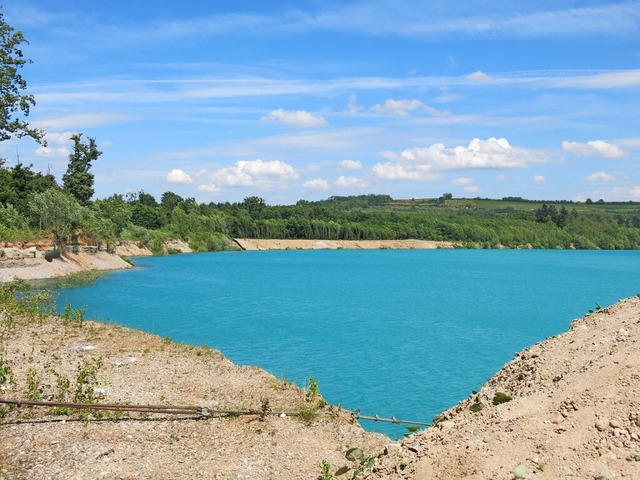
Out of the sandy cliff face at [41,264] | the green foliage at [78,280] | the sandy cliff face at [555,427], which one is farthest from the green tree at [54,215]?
the sandy cliff face at [555,427]

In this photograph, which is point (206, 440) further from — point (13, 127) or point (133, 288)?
point (133, 288)

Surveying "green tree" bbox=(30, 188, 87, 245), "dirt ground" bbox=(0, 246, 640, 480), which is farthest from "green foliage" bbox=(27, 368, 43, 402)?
"green tree" bbox=(30, 188, 87, 245)

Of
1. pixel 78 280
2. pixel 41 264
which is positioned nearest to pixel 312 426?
pixel 78 280

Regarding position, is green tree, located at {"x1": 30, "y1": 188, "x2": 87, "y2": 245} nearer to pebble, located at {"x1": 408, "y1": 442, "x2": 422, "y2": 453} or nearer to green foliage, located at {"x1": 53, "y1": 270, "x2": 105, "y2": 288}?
green foliage, located at {"x1": 53, "y1": 270, "x2": 105, "y2": 288}

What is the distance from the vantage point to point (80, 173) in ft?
334

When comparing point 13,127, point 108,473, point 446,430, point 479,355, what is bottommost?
point 479,355

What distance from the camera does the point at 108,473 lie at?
11.0 meters

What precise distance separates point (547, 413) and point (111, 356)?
1540 centimetres

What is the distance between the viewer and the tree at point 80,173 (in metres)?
101

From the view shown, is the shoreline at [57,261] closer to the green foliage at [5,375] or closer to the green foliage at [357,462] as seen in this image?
the green foliage at [5,375]

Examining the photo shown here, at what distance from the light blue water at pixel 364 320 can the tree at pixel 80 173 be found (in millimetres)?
23439

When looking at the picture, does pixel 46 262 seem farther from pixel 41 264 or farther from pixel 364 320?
pixel 364 320

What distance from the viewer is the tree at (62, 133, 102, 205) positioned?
10075cm

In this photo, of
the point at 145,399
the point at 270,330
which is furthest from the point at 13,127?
the point at 145,399
